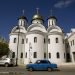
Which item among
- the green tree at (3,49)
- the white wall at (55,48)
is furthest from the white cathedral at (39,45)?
the green tree at (3,49)

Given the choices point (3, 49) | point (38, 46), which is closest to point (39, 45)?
point (38, 46)

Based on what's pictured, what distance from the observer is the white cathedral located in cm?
4422

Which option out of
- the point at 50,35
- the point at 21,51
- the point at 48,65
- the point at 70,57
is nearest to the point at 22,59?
the point at 21,51

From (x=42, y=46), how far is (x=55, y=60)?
205 inches

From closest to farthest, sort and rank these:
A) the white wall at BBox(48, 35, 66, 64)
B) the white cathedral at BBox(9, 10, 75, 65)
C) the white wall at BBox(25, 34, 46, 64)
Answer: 1. the white wall at BBox(25, 34, 46, 64)
2. the white cathedral at BBox(9, 10, 75, 65)
3. the white wall at BBox(48, 35, 66, 64)

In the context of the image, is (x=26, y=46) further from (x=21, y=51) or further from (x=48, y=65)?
(x=48, y=65)

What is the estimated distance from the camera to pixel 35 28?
49.0m

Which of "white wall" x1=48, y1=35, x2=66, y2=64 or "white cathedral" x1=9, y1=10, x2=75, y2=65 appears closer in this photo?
"white cathedral" x1=9, y1=10, x2=75, y2=65

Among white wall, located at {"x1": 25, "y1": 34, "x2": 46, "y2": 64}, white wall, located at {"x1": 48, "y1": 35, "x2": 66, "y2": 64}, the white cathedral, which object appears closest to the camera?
white wall, located at {"x1": 25, "y1": 34, "x2": 46, "y2": 64}

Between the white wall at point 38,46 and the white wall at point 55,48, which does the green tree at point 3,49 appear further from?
the white wall at point 55,48

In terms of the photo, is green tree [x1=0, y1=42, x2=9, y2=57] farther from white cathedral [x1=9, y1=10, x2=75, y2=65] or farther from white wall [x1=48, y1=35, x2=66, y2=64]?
white wall [x1=48, y1=35, x2=66, y2=64]

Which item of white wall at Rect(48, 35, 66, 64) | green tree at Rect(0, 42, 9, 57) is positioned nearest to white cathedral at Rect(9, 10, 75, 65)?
white wall at Rect(48, 35, 66, 64)

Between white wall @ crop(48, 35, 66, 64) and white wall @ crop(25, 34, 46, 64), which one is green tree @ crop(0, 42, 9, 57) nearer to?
white wall @ crop(25, 34, 46, 64)

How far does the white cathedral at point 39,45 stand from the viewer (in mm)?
44219
